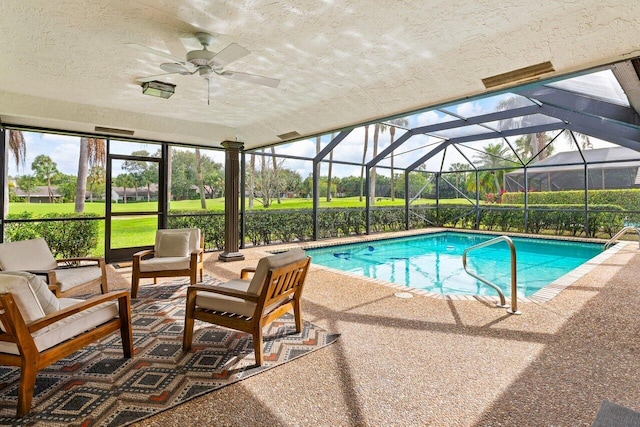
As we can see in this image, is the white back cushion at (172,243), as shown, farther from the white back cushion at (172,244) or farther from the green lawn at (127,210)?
the green lawn at (127,210)

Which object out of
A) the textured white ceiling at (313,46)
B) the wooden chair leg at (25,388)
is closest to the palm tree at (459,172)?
the textured white ceiling at (313,46)

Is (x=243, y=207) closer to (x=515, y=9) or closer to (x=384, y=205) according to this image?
(x=384, y=205)

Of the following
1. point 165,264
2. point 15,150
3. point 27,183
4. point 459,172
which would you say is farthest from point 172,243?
point 459,172

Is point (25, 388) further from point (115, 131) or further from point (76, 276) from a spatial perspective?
point (115, 131)

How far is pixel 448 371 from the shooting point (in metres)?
2.61

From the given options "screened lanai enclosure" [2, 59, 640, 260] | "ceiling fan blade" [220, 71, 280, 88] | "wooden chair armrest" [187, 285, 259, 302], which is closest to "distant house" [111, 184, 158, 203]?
"screened lanai enclosure" [2, 59, 640, 260]

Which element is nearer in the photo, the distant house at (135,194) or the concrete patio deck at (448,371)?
the concrete patio deck at (448,371)

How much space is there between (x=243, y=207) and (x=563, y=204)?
10873mm

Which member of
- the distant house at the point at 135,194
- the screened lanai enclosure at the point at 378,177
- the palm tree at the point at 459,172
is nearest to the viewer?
the screened lanai enclosure at the point at 378,177

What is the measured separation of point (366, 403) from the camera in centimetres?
221

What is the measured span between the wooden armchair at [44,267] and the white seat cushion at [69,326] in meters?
1.23

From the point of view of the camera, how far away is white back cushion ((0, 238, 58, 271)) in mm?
3935

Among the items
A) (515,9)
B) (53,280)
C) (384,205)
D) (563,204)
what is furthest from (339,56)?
(563,204)

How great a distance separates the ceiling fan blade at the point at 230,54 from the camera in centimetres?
289
